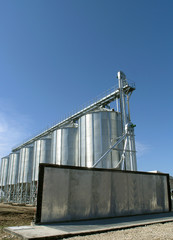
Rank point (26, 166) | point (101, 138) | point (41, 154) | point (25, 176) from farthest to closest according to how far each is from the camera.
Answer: point (26, 166), point (25, 176), point (41, 154), point (101, 138)

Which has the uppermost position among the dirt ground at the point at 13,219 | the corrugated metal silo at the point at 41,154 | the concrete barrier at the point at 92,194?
the corrugated metal silo at the point at 41,154

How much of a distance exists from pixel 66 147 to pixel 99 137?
6805 millimetres

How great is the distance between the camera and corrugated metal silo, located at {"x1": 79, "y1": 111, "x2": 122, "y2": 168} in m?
23.0

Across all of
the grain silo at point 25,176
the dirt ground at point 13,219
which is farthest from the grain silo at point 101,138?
the dirt ground at point 13,219

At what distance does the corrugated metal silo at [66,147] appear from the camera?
90.5ft

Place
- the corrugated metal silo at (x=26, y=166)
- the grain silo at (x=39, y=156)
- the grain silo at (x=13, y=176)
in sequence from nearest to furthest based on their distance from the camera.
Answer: the grain silo at (x=39, y=156) → the corrugated metal silo at (x=26, y=166) → the grain silo at (x=13, y=176)

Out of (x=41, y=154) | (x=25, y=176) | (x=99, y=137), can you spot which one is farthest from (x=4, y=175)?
(x=99, y=137)

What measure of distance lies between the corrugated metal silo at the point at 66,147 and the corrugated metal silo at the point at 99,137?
9.23 feet

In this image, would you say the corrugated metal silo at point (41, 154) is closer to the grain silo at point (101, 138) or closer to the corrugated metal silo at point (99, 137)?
the grain silo at point (101, 138)

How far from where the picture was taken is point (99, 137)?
23516mm

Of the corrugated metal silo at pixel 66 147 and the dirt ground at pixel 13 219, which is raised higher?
the corrugated metal silo at pixel 66 147

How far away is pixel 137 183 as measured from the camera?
13.9 m

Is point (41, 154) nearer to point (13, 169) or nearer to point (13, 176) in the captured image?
point (13, 176)

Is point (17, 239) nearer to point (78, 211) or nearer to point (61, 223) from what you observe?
point (61, 223)
